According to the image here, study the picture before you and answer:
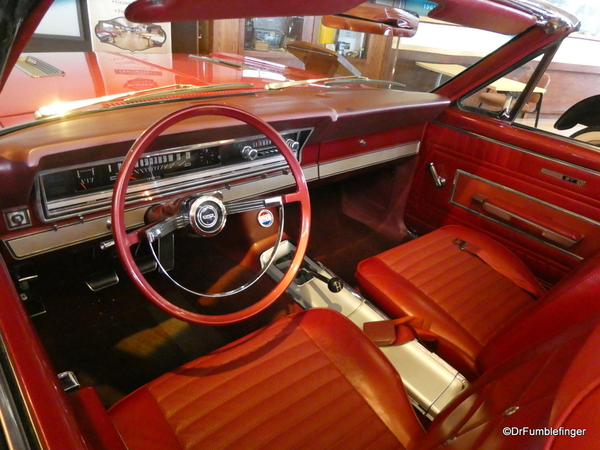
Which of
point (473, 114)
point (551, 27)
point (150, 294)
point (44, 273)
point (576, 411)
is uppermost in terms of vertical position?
point (551, 27)

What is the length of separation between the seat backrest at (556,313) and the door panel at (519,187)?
65cm

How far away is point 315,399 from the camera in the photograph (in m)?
0.98

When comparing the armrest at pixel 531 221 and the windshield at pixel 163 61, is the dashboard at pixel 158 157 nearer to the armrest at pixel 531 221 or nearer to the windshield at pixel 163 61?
the windshield at pixel 163 61

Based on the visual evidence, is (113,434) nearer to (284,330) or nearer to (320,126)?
(284,330)

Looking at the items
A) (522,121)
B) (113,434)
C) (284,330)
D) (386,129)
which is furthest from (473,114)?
(113,434)

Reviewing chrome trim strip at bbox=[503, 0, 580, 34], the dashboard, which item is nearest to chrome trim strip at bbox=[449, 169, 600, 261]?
the dashboard

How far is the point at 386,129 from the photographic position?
177 centimetres

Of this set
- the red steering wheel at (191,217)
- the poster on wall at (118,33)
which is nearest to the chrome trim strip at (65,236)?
the red steering wheel at (191,217)

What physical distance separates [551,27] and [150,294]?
1.56m

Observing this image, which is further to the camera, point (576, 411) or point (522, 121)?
point (522, 121)

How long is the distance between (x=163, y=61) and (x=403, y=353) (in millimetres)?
1489

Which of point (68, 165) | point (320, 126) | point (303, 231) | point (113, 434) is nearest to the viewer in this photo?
point (113, 434)

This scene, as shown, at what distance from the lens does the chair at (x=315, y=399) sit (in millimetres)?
620

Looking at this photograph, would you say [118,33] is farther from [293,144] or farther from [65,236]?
[65,236]
